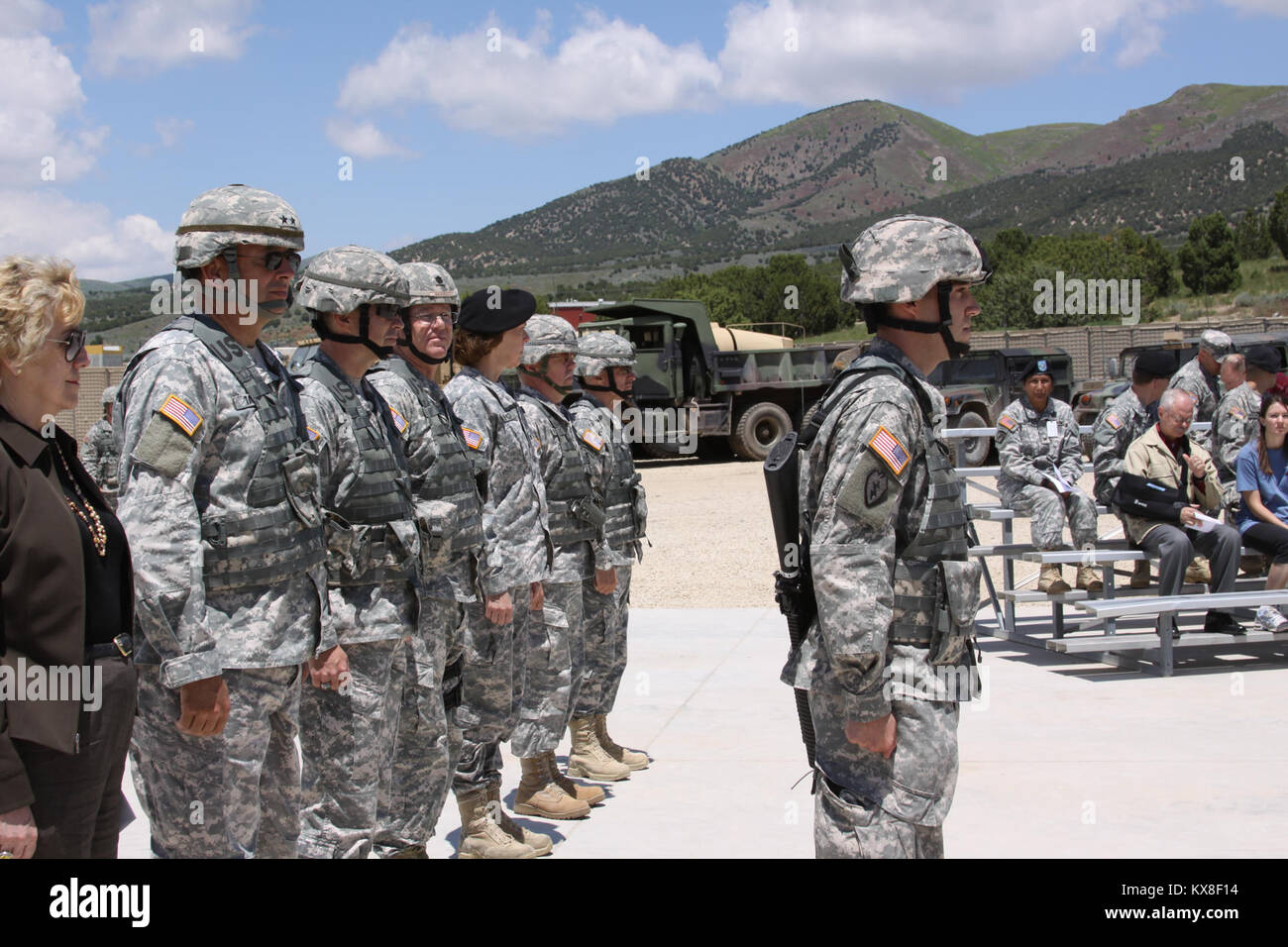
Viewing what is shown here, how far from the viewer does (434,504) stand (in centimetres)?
396

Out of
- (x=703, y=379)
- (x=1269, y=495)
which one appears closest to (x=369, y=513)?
(x=1269, y=495)

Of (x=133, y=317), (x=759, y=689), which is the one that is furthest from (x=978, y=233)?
(x=759, y=689)

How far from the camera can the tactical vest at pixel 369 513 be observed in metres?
3.46

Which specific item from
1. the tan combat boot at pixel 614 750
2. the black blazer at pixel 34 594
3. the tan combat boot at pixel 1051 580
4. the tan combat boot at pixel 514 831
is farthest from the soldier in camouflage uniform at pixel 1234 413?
the black blazer at pixel 34 594

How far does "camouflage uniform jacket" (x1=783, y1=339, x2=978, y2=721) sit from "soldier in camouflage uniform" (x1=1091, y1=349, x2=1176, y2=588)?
20.6ft

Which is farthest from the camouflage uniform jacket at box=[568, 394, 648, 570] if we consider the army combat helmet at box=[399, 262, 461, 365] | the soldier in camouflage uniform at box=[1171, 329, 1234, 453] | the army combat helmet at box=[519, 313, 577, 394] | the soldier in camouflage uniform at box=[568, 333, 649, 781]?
Answer: the soldier in camouflage uniform at box=[1171, 329, 1234, 453]

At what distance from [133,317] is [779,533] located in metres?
51.8

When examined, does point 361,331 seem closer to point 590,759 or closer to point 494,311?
point 494,311

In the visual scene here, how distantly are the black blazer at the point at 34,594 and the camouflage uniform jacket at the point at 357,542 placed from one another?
1.02 meters

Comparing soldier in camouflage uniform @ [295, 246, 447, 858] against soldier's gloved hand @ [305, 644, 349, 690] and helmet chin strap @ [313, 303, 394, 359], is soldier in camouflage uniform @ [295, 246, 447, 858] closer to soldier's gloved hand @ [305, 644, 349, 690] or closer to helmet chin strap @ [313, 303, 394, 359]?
helmet chin strap @ [313, 303, 394, 359]

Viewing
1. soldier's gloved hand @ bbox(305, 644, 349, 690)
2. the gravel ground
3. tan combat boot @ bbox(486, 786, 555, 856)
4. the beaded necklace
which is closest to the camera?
the beaded necklace

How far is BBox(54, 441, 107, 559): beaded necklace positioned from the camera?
8.43ft

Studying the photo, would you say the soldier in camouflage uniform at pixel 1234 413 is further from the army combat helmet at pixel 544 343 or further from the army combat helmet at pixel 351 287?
the army combat helmet at pixel 351 287

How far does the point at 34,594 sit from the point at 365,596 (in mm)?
1190
